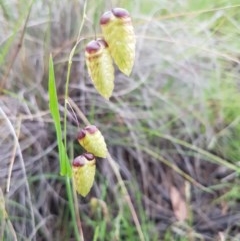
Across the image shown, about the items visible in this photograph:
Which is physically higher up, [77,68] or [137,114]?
[77,68]

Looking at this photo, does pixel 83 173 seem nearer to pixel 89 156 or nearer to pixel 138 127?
pixel 89 156

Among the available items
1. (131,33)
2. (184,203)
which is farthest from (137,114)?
(131,33)

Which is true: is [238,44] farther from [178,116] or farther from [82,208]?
[82,208]

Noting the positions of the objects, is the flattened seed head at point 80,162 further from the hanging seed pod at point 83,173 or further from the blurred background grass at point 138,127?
the blurred background grass at point 138,127

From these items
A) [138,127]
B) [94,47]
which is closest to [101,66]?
[94,47]

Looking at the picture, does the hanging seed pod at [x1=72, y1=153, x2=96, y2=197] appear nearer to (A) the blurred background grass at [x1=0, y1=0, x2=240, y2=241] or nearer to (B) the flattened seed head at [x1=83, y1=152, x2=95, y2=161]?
(B) the flattened seed head at [x1=83, y1=152, x2=95, y2=161]

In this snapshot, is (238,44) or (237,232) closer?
(237,232)
